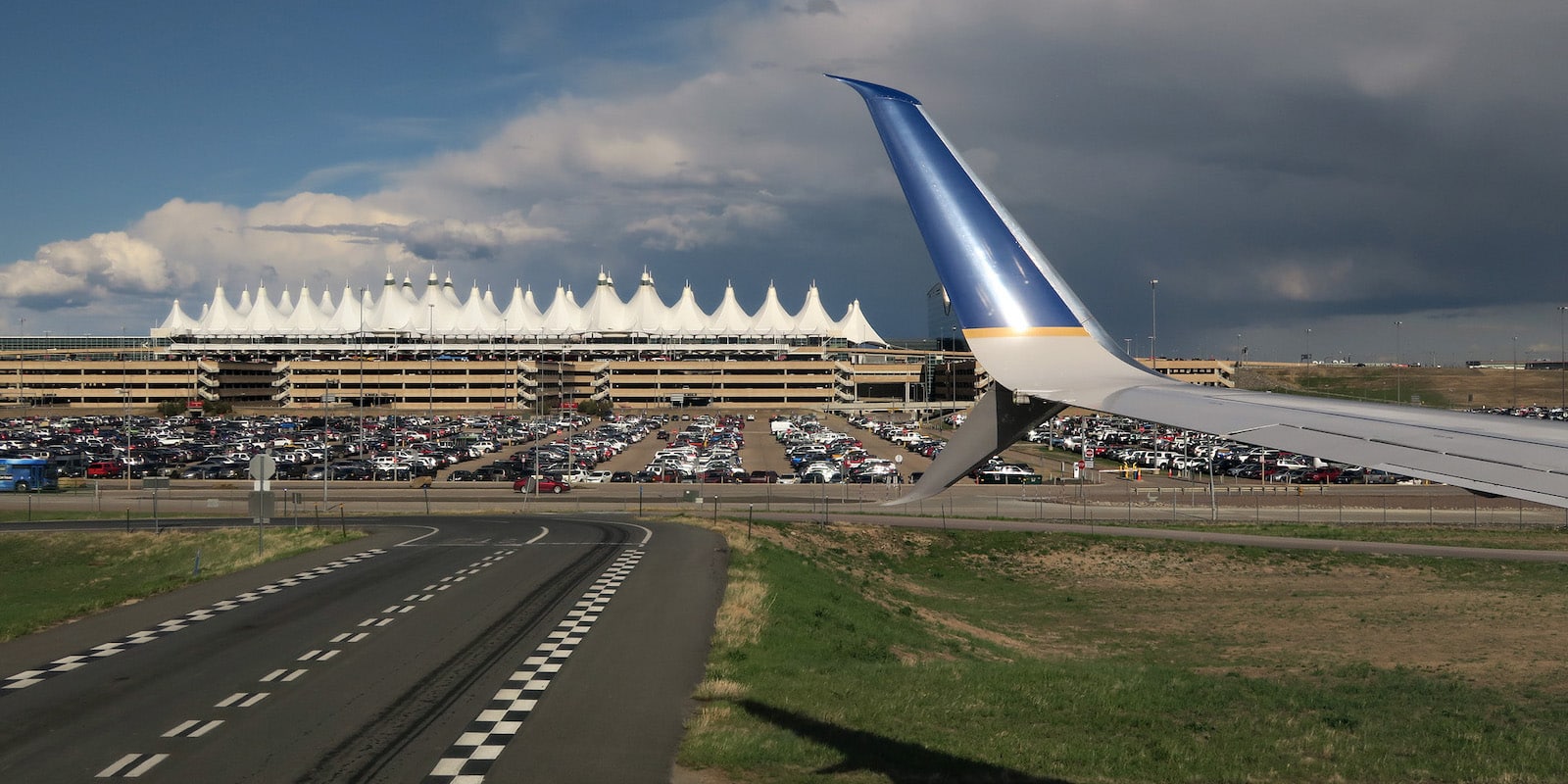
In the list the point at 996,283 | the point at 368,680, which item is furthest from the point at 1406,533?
the point at 996,283

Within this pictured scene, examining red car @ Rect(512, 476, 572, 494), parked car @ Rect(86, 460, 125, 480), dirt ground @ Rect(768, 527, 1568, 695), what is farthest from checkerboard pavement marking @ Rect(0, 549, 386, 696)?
parked car @ Rect(86, 460, 125, 480)

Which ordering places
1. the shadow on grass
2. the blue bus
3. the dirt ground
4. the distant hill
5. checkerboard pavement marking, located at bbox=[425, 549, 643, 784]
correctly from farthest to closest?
the distant hill < the blue bus < the dirt ground < the shadow on grass < checkerboard pavement marking, located at bbox=[425, 549, 643, 784]

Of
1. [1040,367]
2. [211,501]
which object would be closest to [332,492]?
[211,501]

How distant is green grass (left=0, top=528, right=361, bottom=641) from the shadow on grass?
2201cm

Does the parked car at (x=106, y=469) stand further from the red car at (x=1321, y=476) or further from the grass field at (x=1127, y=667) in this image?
the red car at (x=1321, y=476)

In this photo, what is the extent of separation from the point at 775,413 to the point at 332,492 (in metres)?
97.0

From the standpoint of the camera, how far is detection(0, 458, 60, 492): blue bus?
65500mm

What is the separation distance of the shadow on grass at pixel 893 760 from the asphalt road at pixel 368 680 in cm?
142

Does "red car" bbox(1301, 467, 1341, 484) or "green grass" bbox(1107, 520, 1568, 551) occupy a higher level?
"red car" bbox(1301, 467, 1341, 484)

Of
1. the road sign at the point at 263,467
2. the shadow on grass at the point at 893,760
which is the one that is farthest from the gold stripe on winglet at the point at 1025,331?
the road sign at the point at 263,467

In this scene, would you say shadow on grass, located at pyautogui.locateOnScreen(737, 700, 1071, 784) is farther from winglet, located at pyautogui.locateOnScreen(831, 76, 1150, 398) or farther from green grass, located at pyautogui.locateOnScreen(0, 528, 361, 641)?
green grass, located at pyautogui.locateOnScreen(0, 528, 361, 641)

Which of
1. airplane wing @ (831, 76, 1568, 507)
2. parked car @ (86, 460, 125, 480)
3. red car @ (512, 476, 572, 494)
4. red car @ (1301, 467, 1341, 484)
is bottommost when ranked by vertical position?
red car @ (1301, 467, 1341, 484)

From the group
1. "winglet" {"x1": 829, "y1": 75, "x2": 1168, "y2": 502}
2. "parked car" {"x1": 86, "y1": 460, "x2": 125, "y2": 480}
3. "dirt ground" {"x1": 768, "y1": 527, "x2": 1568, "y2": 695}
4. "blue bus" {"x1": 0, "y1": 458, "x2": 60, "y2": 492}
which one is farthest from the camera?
"parked car" {"x1": 86, "y1": 460, "x2": 125, "y2": 480}

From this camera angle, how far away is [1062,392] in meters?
7.05
